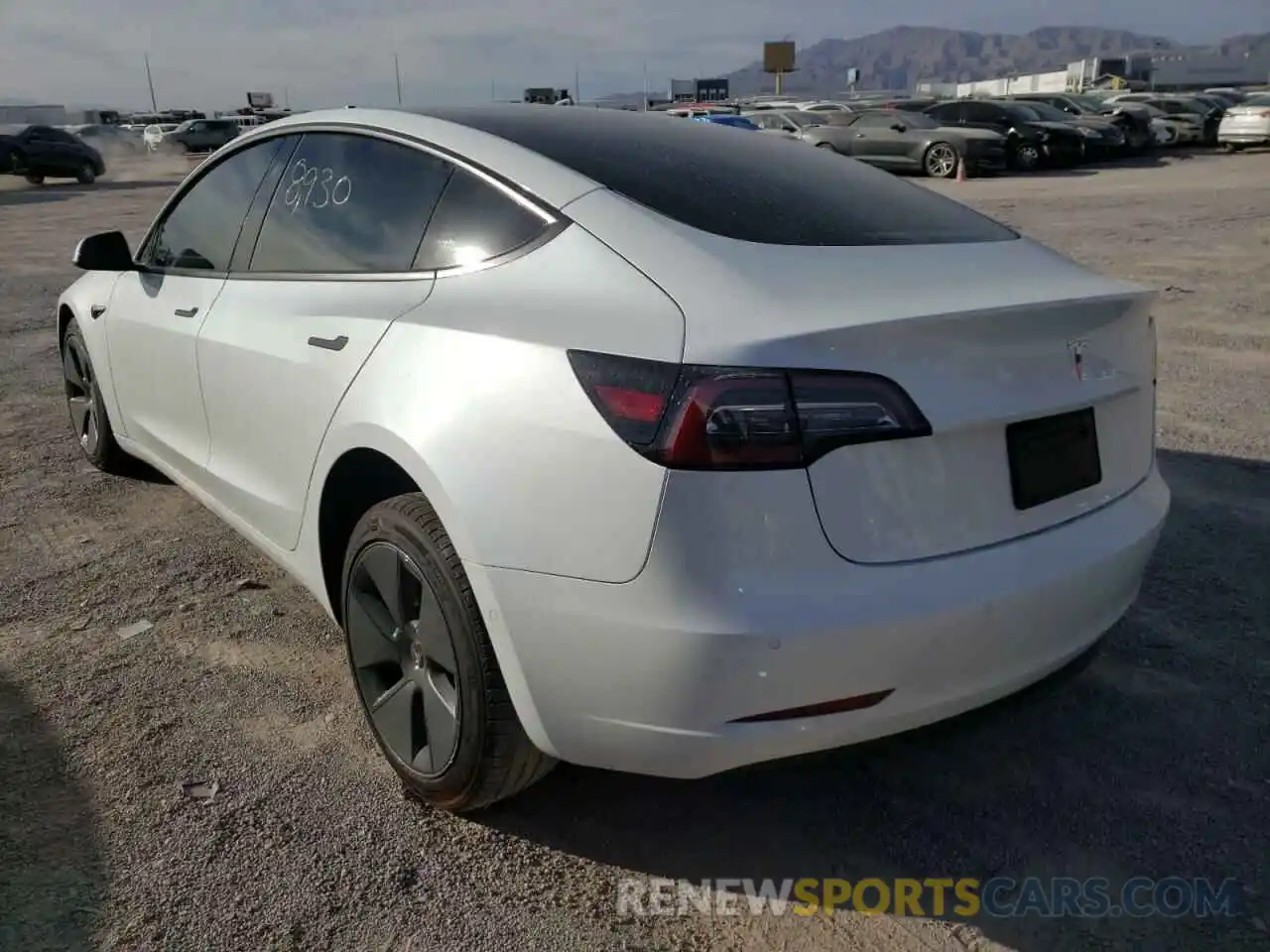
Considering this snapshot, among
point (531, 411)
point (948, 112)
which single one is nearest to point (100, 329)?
point (531, 411)

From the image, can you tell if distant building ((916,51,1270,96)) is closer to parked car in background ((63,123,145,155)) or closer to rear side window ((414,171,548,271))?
parked car in background ((63,123,145,155))

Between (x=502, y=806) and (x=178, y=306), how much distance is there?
2071mm

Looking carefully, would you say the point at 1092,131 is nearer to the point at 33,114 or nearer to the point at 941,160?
the point at 941,160

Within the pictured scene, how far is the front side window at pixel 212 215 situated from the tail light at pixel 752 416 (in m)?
2.05

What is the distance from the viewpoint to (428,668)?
236 cm

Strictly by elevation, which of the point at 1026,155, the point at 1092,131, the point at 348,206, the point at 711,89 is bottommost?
the point at 1026,155

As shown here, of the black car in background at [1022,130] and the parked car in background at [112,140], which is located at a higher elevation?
the parked car in background at [112,140]

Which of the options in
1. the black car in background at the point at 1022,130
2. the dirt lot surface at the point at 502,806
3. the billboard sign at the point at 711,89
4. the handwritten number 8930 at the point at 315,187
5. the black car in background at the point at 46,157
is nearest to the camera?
the dirt lot surface at the point at 502,806

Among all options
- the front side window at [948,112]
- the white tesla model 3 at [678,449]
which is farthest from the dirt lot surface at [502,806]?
the front side window at [948,112]

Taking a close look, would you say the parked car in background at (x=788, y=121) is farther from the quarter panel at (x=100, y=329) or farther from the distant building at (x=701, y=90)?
the distant building at (x=701, y=90)

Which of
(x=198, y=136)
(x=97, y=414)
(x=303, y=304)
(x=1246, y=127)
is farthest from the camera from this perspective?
(x=198, y=136)

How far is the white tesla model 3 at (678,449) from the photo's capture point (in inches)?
72.0

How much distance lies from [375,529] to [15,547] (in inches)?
95.4

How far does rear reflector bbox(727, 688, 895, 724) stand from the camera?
188 cm
